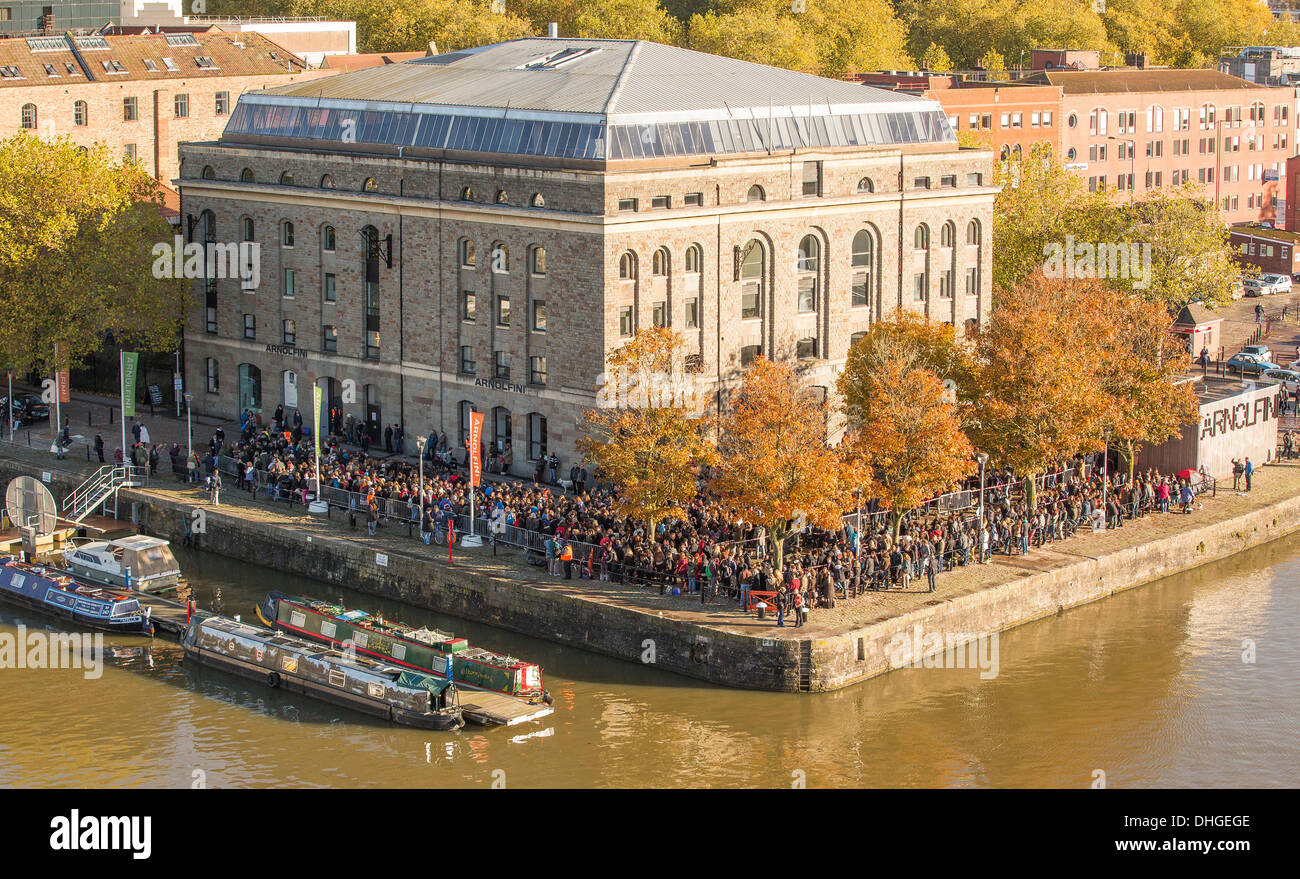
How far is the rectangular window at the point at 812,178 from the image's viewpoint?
276 ft

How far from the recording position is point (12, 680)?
63.4 m

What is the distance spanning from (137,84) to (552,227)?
48.0 metres

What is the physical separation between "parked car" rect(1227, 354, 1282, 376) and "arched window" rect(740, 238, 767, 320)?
34.6 meters

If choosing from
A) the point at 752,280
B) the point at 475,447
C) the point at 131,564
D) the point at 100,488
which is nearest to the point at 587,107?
the point at 752,280

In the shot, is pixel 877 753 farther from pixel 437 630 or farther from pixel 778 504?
pixel 437 630

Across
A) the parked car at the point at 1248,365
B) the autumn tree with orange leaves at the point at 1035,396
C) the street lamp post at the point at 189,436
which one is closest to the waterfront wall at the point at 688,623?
the street lamp post at the point at 189,436

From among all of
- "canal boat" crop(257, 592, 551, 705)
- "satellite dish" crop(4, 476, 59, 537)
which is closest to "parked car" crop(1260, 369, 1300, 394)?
"canal boat" crop(257, 592, 551, 705)

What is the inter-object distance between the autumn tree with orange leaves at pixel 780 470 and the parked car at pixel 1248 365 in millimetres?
44234

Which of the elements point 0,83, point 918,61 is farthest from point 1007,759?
point 918,61

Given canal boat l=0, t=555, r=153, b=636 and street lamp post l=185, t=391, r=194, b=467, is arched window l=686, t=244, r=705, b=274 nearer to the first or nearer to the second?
street lamp post l=185, t=391, r=194, b=467

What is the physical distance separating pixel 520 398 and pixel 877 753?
28.0 meters

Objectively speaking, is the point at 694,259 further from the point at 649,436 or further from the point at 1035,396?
the point at 1035,396

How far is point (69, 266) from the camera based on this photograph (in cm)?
8925

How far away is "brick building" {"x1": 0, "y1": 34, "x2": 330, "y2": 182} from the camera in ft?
364
